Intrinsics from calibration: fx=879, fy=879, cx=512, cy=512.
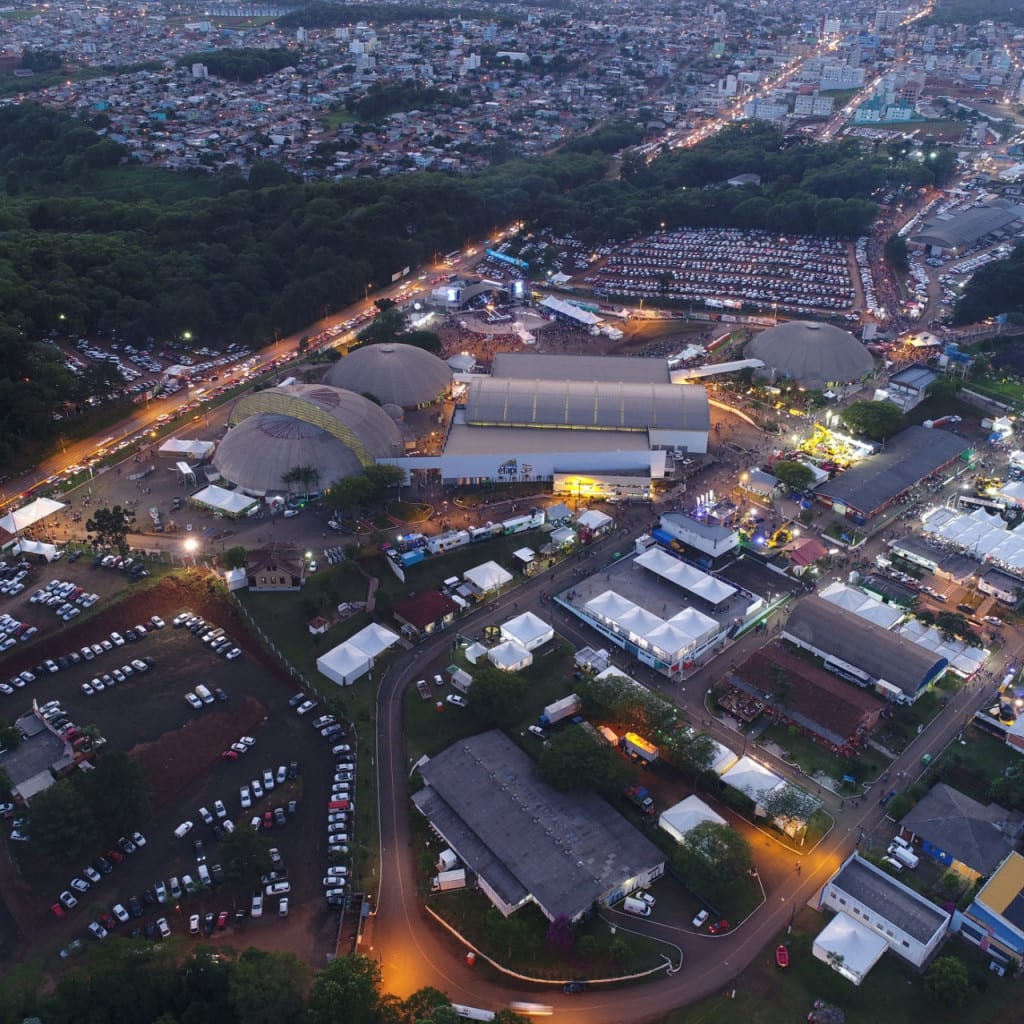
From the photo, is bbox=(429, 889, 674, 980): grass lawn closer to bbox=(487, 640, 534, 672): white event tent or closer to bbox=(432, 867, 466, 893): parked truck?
bbox=(432, 867, 466, 893): parked truck

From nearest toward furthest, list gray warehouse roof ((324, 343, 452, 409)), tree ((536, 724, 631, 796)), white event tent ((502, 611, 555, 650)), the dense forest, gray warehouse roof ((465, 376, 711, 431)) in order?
tree ((536, 724, 631, 796)) → white event tent ((502, 611, 555, 650)) → gray warehouse roof ((465, 376, 711, 431)) → gray warehouse roof ((324, 343, 452, 409)) → the dense forest

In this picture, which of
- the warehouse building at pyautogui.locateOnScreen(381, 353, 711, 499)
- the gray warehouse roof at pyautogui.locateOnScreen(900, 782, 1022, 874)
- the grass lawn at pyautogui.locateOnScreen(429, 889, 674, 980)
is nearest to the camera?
the grass lawn at pyautogui.locateOnScreen(429, 889, 674, 980)

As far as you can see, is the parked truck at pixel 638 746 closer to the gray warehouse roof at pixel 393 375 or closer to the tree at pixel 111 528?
the tree at pixel 111 528

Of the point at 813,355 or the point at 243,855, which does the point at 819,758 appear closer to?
the point at 243,855

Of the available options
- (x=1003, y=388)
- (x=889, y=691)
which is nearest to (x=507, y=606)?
(x=889, y=691)

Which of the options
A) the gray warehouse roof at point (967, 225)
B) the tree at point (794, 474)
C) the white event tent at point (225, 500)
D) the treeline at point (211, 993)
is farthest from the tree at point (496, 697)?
the gray warehouse roof at point (967, 225)

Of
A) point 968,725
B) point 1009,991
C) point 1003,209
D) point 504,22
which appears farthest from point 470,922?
point 504,22

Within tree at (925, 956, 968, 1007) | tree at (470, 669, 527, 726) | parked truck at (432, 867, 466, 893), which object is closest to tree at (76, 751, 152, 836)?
parked truck at (432, 867, 466, 893)
